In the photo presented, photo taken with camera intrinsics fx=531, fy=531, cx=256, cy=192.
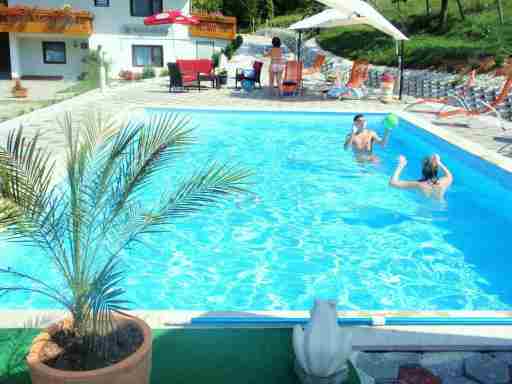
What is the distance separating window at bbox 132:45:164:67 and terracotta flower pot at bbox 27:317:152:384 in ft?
79.0

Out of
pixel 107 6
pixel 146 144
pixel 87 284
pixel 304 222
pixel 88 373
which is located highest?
pixel 107 6

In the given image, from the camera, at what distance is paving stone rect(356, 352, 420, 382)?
3293mm

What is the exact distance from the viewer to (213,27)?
2684 cm

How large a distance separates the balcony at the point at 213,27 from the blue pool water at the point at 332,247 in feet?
Result: 56.0

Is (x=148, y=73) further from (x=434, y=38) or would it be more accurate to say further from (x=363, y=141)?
(x=363, y=141)

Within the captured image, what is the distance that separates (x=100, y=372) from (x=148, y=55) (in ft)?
80.6

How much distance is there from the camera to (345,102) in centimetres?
1641

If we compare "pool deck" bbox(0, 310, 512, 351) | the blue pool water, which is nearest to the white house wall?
the blue pool water

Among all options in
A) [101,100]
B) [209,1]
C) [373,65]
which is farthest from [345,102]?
[209,1]

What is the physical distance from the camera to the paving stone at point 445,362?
336 centimetres

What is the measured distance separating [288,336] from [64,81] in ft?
74.7

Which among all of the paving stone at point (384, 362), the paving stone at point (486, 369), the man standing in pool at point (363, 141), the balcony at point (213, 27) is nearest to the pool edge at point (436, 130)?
the man standing in pool at point (363, 141)

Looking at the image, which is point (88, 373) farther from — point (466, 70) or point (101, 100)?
point (466, 70)

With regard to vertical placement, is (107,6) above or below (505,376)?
above
